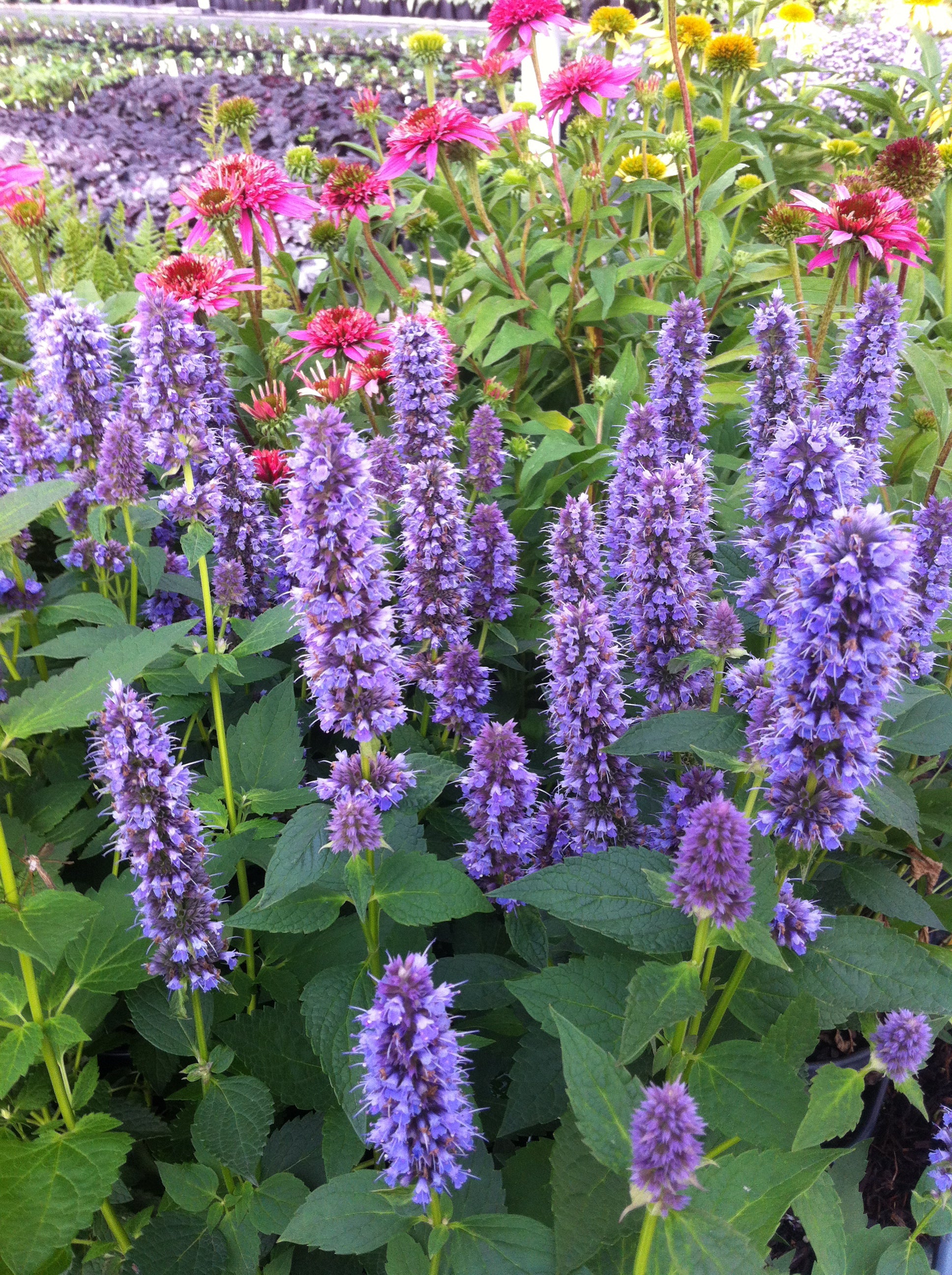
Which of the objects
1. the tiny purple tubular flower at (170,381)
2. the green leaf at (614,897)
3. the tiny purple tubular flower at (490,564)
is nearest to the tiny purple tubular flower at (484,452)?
the tiny purple tubular flower at (490,564)

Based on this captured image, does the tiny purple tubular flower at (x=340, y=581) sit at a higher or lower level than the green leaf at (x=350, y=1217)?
higher

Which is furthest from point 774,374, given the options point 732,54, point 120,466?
point 732,54

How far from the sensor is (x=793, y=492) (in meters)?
1.72

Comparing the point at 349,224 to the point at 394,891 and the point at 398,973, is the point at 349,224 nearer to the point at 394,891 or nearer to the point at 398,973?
the point at 394,891

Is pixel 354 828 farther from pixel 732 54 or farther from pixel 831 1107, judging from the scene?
pixel 732 54

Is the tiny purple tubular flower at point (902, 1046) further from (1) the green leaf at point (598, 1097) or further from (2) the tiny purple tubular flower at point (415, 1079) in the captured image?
(2) the tiny purple tubular flower at point (415, 1079)

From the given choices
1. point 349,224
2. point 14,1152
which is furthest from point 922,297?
point 14,1152

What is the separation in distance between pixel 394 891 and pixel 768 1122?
0.68 m

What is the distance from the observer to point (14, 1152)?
171 centimetres

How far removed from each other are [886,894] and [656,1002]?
66 centimetres

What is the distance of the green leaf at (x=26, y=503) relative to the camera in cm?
168

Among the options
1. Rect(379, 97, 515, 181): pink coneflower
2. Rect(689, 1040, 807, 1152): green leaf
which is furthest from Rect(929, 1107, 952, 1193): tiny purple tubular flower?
Rect(379, 97, 515, 181): pink coneflower

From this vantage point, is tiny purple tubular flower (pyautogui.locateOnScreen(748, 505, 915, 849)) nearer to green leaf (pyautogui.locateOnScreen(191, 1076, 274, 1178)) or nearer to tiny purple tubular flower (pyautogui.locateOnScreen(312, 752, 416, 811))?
tiny purple tubular flower (pyautogui.locateOnScreen(312, 752, 416, 811))

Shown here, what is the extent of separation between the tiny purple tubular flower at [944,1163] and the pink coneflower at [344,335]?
2.49 meters
